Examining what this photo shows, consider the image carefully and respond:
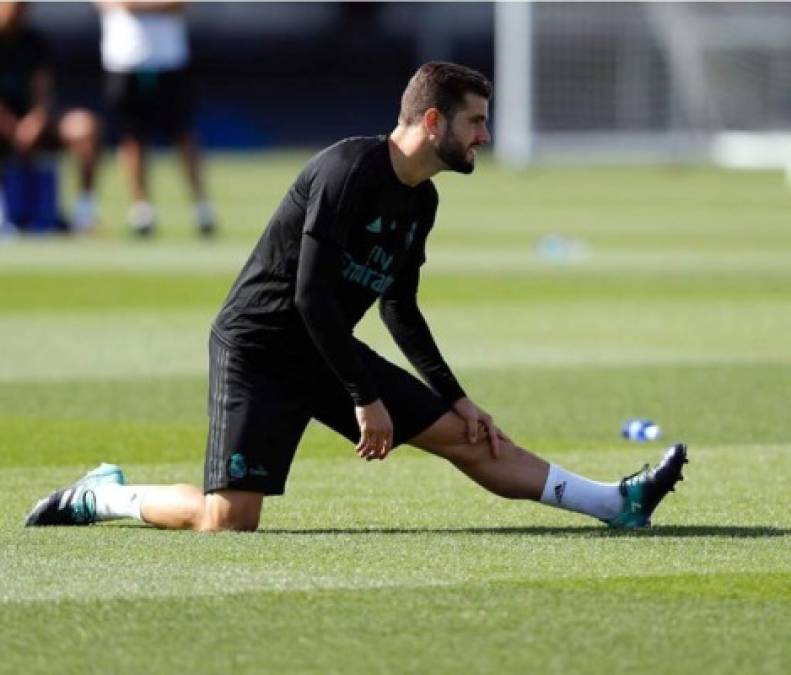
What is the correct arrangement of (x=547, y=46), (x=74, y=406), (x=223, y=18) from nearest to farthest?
(x=74, y=406)
(x=547, y=46)
(x=223, y=18)

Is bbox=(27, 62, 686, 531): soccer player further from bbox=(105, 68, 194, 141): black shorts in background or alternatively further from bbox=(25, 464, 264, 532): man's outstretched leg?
bbox=(105, 68, 194, 141): black shorts in background

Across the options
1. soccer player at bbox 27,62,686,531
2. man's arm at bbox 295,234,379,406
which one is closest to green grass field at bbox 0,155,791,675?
soccer player at bbox 27,62,686,531

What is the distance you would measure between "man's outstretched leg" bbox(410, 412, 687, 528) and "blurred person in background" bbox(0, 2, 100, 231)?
1678cm

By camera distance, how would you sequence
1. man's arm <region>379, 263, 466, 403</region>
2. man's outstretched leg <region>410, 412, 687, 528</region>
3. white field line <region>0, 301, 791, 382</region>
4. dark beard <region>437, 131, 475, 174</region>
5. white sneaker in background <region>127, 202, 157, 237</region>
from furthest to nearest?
white sneaker in background <region>127, 202, 157, 237</region>, white field line <region>0, 301, 791, 382</region>, man's arm <region>379, 263, 466, 403</region>, man's outstretched leg <region>410, 412, 687, 528</region>, dark beard <region>437, 131, 475, 174</region>

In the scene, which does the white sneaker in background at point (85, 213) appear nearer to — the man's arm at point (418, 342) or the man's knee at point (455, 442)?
the man's arm at point (418, 342)

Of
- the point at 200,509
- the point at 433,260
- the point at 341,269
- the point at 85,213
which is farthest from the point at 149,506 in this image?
the point at 85,213

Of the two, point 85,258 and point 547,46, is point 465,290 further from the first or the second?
point 547,46

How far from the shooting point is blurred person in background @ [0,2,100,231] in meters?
24.8

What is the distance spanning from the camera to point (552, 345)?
14.9m

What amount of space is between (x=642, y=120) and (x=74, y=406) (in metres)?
29.2

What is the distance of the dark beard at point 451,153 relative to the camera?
767cm

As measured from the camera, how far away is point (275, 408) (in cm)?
787

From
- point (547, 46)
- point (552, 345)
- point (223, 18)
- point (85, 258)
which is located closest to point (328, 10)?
point (223, 18)

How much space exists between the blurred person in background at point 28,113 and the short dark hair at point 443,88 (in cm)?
1701
